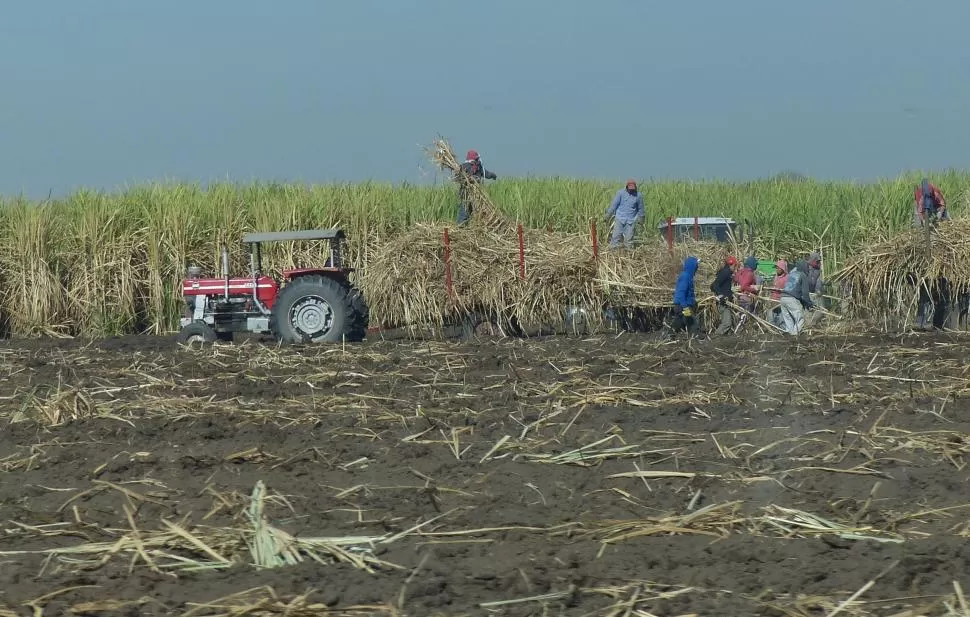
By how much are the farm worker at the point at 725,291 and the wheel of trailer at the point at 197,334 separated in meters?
6.31

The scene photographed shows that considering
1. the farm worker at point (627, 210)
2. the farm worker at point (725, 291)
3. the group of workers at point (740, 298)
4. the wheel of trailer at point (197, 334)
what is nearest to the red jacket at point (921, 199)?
the group of workers at point (740, 298)

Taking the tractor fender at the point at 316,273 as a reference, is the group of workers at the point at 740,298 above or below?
below

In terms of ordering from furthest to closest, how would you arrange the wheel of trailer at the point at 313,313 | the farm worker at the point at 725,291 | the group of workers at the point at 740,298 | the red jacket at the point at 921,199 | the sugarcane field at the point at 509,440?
the red jacket at the point at 921,199 → the farm worker at the point at 725,291 → the group of workers at the point at 740,298 → the wheel of trailer at the point at 313,313 → the sugarcane field at the point at 509,440

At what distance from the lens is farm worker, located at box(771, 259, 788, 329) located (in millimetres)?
16734

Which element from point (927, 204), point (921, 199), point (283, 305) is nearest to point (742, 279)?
point (927, 204)

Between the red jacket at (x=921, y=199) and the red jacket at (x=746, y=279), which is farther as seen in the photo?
the red jacket at (x=921, y=199)

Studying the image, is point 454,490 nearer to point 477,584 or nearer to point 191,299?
point 477,584

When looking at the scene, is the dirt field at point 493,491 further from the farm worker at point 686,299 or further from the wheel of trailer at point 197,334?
the farm worker at point 686,299

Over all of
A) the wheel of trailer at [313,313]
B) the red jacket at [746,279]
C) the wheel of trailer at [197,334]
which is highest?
the red jacket at [746,279]

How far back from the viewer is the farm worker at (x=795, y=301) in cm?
1622

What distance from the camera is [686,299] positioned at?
1571cm

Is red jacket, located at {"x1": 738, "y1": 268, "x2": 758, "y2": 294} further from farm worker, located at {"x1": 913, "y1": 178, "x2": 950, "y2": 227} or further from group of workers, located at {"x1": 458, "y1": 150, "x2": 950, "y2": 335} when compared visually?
farm worker, located at {"x1": 913, "y1": 178, "x2": 950, "y2": 227}

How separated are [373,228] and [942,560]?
15725mm

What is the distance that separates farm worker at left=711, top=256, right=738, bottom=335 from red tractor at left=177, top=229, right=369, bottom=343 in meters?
4.51
